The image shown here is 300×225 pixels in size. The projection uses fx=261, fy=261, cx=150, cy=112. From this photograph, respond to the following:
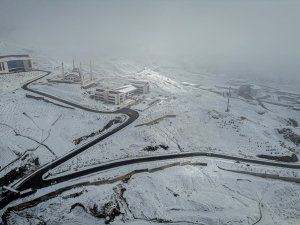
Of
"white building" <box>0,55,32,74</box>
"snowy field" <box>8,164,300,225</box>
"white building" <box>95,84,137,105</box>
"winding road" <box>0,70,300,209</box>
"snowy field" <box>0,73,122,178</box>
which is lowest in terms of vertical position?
"snowy field" <box>8,164,300,225</box>

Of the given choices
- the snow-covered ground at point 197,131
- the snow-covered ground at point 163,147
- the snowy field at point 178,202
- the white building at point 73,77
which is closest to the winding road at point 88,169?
the snow-covered ground at point 163,147

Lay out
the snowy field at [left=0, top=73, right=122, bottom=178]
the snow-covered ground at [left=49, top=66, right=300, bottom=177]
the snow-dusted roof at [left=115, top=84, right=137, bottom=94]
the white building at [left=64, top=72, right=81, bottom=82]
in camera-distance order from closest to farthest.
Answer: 1. the snowy field at [left=0, top=73, right=122, bottom=178]
2. the snow-covered ground at [left=49, top=66, right=300, bottom=177]
3. the snow-dusted roof at [left=115, top=84, right=137, bottom=94]
4. the white building at [left=64, top=72, right=81, bottom=82]

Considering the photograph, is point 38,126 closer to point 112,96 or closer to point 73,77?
point 112,96

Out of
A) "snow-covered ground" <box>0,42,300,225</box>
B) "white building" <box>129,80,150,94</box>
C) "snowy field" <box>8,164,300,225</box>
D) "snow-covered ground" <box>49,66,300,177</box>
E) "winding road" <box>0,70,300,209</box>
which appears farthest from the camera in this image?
"white building" <box>129,80,150,94</box>

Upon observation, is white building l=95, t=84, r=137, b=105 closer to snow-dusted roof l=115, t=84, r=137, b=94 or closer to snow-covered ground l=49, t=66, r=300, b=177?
snow-dusted roof l=115, t=84, r=137, b=94

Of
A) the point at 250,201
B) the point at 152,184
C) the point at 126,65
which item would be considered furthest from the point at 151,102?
the point at 126,65

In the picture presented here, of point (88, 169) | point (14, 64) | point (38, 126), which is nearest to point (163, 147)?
point (88, 169)

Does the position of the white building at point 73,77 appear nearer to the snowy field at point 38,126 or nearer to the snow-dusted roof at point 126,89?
the snow-dusted roof at point 126,89

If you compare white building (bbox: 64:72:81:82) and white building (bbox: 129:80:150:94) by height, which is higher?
white building (bbox: 64:72:81:82)

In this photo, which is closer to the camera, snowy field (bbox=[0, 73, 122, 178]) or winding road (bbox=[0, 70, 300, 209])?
winding road (bbox=[0, 70, 300, 209])

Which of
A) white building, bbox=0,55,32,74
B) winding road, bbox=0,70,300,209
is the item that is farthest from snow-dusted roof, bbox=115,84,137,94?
white building, bbox=0,55,32,74
